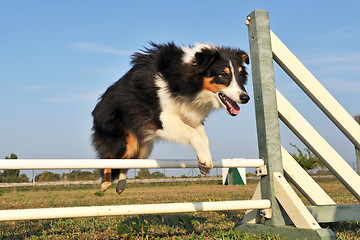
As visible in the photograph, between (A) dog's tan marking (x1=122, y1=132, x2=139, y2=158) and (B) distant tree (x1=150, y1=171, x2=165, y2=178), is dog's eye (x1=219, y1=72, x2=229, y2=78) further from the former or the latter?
(B) distant tree (x1=150, y1=171, x2=165, y2=178)

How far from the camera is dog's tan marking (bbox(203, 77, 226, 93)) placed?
299cm

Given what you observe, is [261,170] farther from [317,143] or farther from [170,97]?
[170,97]

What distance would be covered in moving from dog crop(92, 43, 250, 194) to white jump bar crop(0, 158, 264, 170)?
0.62 feet

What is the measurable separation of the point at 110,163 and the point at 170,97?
921 millimetres

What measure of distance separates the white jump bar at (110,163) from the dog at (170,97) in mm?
188

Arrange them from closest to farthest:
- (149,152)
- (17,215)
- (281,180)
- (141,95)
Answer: (17,215) → (281,180) → (141,95) → (149,152)

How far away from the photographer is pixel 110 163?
246 cm

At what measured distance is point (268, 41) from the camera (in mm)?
3059

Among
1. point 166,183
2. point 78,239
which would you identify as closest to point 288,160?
point 78,239

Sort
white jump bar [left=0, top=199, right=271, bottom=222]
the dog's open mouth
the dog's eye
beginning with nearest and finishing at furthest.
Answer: white jump bar [left=0, top=199, right=271, bottom=222]
the dog's open mouth
the dog's eye

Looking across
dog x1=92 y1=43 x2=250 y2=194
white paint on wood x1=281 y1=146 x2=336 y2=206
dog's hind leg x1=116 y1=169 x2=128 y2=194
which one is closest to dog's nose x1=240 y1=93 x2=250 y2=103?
dog x1=92 y1=43 x2=250 y2=194

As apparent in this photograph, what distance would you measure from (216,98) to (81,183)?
17.4 m

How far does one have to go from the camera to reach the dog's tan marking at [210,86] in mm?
Answer: 2995

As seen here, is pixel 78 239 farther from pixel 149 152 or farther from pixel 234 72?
pixel 234 72
